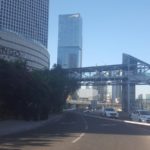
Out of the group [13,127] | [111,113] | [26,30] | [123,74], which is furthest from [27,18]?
[13,127]

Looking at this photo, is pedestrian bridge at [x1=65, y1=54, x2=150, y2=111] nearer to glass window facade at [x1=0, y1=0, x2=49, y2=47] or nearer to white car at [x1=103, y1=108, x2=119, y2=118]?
glass window facade at [x1=0, y1=0, x2=49, y2=47]

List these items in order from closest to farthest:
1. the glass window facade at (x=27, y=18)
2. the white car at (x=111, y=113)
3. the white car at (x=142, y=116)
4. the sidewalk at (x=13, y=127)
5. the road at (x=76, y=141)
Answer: the road at (x=76, y=141) → the sidewalk at (x=13, y=127) → the white car at (x=142, y=116) → the white car at (x=111, y=113) → the glass window facade at (x=27, y=18)

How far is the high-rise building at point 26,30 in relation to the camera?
366ft

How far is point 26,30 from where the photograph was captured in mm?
147125

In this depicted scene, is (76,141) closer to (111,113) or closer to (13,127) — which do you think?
(13,127)

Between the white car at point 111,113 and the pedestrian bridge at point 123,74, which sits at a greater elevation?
the pedestrian bridge at point 123,74

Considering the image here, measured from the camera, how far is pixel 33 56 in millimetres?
127125

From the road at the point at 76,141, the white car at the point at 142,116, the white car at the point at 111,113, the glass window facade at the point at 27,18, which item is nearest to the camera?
the road at the point at 76,141

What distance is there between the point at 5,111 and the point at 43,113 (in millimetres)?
8167

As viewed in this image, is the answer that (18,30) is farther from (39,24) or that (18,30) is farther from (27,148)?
(27,148)

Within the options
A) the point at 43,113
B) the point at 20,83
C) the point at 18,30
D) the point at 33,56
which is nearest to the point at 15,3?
the point at 18,30

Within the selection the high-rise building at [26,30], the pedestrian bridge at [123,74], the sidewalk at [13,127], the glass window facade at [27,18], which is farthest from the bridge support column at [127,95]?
the sidewalk at [13,127]

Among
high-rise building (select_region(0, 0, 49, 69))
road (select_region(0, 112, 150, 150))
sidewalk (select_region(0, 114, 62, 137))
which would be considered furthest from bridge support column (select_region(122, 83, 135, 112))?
road (select_region(0, 112, 150, 150))

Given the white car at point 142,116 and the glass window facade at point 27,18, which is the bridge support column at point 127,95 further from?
the white car at point 142,116
